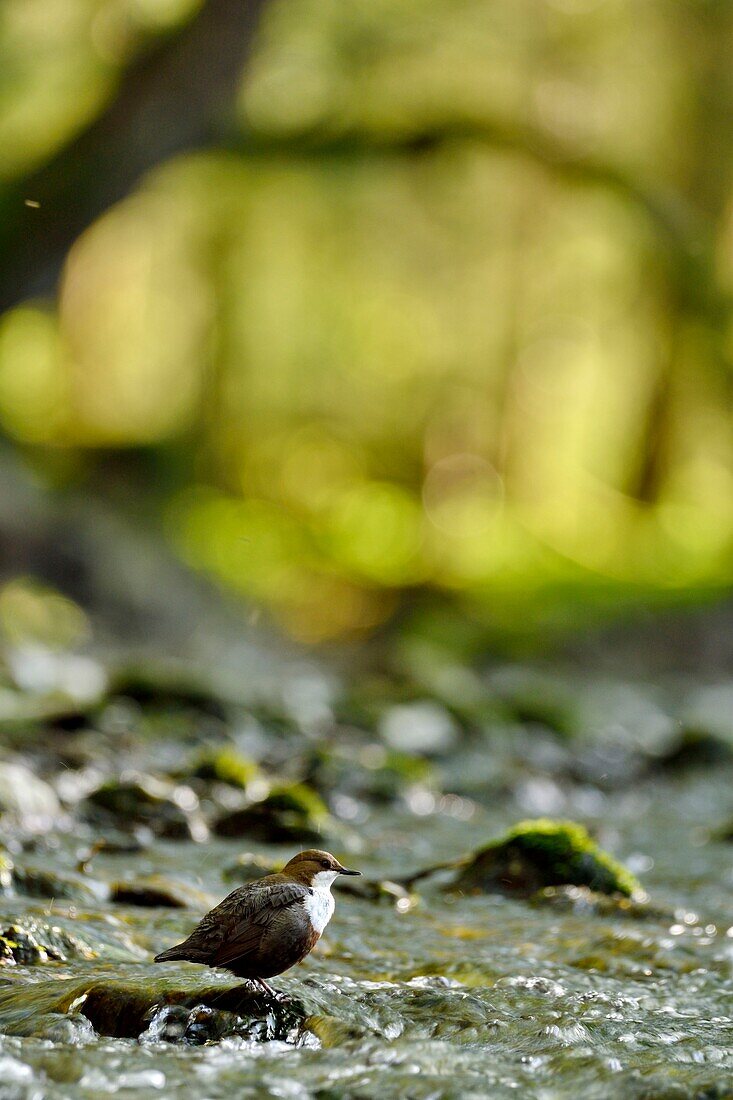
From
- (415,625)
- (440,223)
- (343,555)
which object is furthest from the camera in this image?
(440,223)

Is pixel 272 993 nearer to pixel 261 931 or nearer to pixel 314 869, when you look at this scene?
pixel 261 931

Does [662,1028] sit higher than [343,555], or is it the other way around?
[343,555]

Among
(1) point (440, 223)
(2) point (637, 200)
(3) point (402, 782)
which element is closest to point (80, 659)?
(3) point (402, 782)

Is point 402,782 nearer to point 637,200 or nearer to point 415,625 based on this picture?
point 637,200

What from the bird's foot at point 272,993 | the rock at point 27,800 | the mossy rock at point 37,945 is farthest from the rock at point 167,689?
the bird's foot at point 272,993

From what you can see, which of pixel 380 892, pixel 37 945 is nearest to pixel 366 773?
pixel 380 892

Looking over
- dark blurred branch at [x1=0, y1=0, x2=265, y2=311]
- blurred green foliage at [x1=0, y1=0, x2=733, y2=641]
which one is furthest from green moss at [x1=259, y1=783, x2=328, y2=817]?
blurred green foliage at [x1=0, y1=0, x2=733, y2=641]

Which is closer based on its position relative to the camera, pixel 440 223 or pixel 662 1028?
pixel 662 1028
